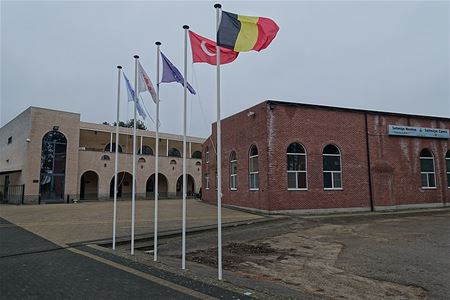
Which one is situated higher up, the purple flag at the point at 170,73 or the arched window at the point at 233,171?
the purple flag at the point at 170,73

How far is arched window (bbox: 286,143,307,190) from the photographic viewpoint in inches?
789

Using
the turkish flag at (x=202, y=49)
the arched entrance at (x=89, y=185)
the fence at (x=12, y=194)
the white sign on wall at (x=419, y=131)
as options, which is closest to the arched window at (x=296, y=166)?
the white sign on wall at (x=419, y=131)

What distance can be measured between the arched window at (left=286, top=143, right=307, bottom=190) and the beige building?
22685 millimetres

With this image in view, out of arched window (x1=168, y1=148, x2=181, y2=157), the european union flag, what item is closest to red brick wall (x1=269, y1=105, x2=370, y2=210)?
the european union flag

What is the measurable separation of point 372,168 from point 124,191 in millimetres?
31174

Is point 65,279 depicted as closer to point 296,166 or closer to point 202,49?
point 202,49

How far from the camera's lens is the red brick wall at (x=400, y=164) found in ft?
73.3

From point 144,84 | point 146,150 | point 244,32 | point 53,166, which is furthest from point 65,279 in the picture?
point 146,150

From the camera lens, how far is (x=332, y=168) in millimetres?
21078

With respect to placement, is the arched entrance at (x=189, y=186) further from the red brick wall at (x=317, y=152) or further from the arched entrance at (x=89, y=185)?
the red brick wall at (x=317, y=152)

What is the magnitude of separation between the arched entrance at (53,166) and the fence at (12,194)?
157 cm

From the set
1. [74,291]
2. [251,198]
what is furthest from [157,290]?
[251,198]

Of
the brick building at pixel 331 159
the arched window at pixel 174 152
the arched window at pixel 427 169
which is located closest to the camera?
the brick building at pixel 331 159

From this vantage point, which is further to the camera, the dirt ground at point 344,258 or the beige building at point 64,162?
the beige building at point 64,162
